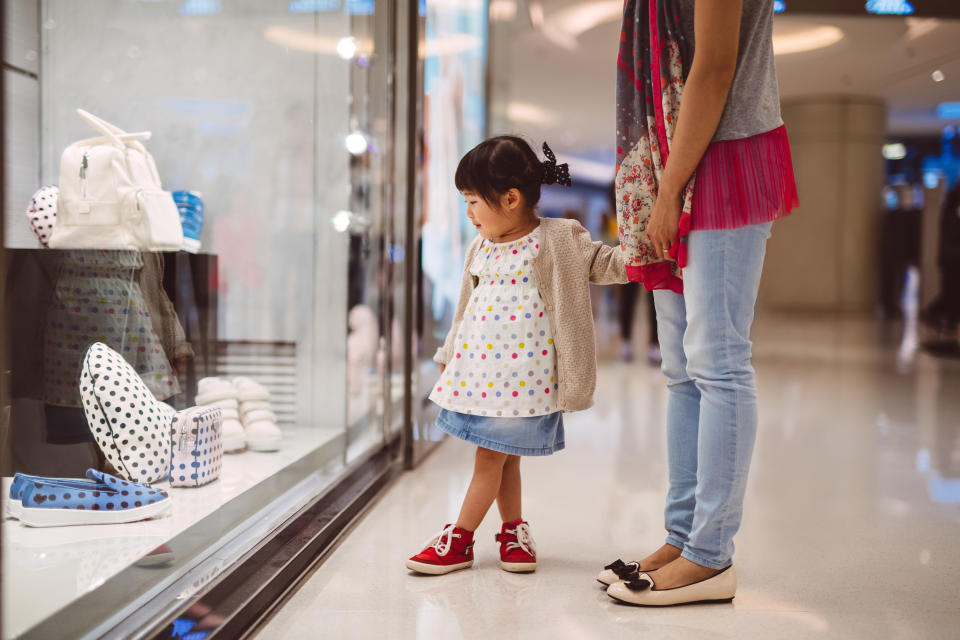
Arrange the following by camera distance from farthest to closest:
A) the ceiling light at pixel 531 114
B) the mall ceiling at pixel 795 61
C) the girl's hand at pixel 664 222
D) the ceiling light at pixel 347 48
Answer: the ceiling light at pixel 531 114
the mall ceiling at pixel 795 61
the ceiling light at pixel 347 48
the girl's hand at pixel 664 222

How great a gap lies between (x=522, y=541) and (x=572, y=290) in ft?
1.80

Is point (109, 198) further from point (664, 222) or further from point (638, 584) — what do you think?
point (638, 584)

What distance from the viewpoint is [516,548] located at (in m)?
1.74

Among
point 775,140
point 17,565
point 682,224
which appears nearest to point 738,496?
point 682,224

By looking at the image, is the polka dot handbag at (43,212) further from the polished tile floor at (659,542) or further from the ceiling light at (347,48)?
the ceiling light at (347,48)

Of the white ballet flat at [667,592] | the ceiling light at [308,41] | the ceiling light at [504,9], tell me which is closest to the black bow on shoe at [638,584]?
the white ballet flat at [667,592]

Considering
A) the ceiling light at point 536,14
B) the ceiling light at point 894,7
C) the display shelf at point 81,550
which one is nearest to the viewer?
the display shelf at point 81,550

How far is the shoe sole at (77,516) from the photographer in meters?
1.51

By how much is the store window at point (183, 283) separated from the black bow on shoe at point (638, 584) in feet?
2.45

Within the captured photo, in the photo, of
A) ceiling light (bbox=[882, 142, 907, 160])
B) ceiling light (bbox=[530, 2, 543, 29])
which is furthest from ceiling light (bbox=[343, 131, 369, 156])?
ceiling light (bbox=[882, 142, 907, 160])

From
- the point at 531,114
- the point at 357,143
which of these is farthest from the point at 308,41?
the point at 531,114

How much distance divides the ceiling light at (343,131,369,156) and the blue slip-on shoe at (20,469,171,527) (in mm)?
1350

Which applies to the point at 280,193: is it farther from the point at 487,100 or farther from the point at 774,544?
the point at 487,100

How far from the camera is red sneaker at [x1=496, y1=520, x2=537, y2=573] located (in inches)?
67.6
